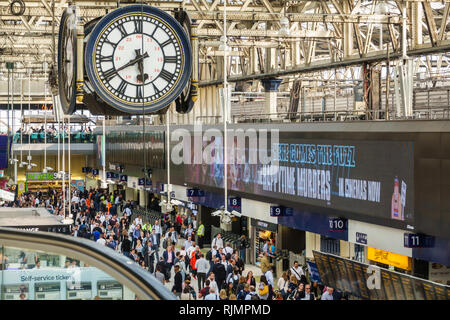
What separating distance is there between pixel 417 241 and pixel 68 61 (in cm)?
959

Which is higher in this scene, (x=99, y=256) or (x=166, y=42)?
(x=166, y=42)

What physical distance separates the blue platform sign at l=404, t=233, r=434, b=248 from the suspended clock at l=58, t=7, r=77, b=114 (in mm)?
9196

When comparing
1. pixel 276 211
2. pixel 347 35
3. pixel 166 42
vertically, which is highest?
pixel 347 35

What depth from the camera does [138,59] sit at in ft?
18.0

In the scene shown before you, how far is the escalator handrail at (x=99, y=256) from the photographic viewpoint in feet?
8.45

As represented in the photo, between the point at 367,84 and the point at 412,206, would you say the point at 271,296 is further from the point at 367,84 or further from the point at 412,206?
the point at 367,84

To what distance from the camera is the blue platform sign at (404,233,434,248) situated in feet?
45.1

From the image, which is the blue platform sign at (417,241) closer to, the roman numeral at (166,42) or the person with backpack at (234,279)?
the person with backpack at (234,279)

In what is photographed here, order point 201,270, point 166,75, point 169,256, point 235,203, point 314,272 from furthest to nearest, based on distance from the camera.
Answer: point 235,203 < point 169,256 < point 201,270 < point 314,272 < point 166,75

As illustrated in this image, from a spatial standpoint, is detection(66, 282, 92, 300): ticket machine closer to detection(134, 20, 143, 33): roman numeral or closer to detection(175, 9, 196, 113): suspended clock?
detection(134, 20, 143, 33): roman numeral

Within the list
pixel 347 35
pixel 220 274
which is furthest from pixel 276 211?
pixel 347 35

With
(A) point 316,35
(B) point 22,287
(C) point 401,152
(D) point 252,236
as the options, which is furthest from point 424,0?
(B) point 22,287

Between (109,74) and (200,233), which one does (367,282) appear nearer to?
(109,74)

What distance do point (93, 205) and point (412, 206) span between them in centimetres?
2369
